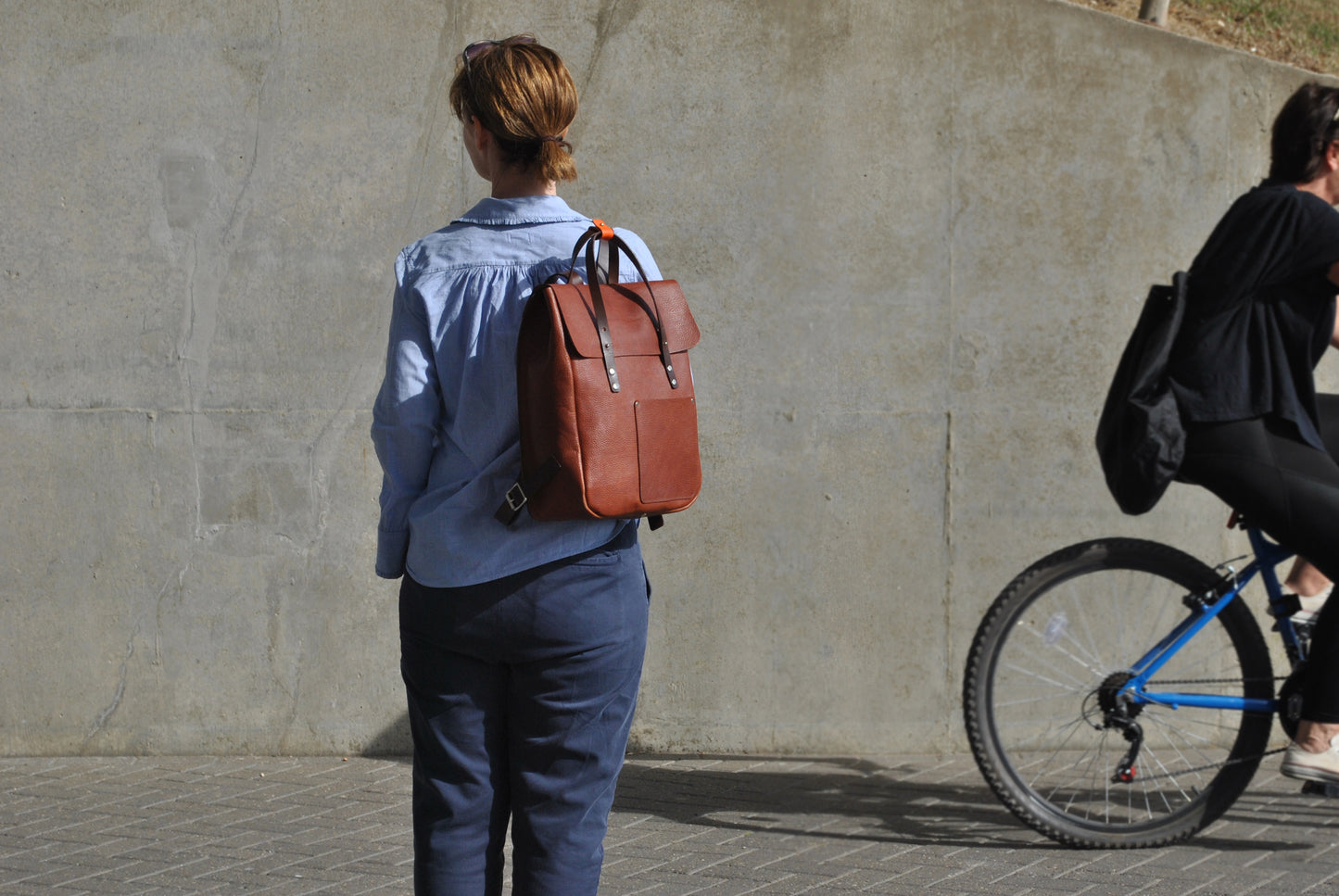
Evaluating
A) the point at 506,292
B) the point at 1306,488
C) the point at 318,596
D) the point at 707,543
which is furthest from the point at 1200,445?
the point at 318,596

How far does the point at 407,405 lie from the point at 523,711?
57 cm

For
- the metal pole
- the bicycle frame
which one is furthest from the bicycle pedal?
the metal pole

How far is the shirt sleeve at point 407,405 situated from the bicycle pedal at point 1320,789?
2.88m

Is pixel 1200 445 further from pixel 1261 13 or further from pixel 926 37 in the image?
pixel 1261 13

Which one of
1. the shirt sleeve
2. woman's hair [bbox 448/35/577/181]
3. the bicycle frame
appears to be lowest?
the bicycle frame

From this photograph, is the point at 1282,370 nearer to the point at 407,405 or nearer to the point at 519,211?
the point at 519,211

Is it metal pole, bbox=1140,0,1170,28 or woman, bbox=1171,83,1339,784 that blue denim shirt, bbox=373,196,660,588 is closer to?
woman, bbox=1171,83,1339,784

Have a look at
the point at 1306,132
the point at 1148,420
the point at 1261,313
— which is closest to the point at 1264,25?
the point at 1306,132

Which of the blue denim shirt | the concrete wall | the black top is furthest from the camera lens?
the concrete wall

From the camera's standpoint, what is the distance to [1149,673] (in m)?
3.84

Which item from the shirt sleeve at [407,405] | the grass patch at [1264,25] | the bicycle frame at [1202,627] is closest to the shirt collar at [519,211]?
the shirt sleeve at [407,405]

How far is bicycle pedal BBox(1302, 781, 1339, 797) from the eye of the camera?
153 inches

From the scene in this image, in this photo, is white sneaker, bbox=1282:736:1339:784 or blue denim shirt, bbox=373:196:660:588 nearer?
blue denim shirt, bbox=373:196:660:588

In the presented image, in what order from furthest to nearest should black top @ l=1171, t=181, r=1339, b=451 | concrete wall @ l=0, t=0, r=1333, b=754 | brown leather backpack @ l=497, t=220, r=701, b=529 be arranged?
1. concrete wall @ l=0, t=0, r=1333, b=754
2. black top @ l=1171, t=181, r=1339, b=451
3. brown leather backpack @ l=497, t=220, r=701, b=529
